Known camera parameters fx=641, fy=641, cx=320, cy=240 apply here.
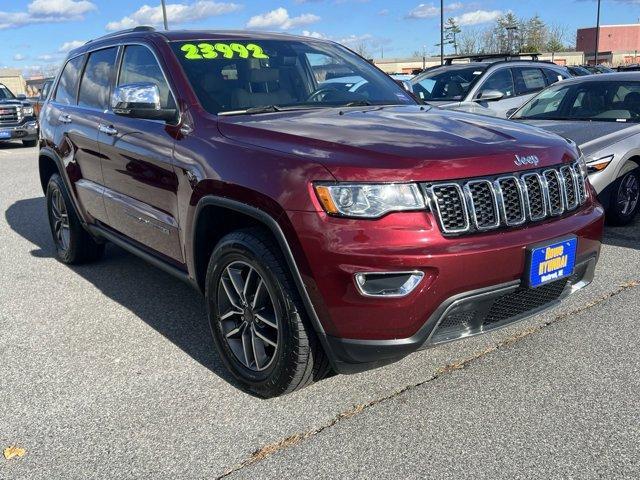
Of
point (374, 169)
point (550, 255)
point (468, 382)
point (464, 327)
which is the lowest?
point (468, 382)

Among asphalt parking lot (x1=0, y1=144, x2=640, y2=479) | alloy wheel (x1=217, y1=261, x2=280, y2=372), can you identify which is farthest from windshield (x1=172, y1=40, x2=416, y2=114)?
asphalt parking lot (x1=0, y1=144, x2=640, y2=479)

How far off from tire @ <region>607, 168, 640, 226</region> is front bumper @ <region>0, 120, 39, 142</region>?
14.8 metres

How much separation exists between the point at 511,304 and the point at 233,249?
1.32m

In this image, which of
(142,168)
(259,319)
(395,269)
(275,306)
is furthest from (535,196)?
(142,168)

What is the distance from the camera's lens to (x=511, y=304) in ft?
9.60

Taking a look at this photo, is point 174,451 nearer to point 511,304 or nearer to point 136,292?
point 511,304

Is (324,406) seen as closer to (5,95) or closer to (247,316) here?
(247,316)

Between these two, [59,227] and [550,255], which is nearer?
[550,255]

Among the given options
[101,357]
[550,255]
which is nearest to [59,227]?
[101,357]

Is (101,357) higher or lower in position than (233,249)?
lower

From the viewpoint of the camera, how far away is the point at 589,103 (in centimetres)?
691

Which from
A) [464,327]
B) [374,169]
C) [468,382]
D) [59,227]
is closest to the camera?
[374,169]

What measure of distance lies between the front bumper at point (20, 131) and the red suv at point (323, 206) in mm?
14188

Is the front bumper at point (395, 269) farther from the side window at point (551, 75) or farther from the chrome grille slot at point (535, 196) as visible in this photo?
the side window at point (551, 75)
